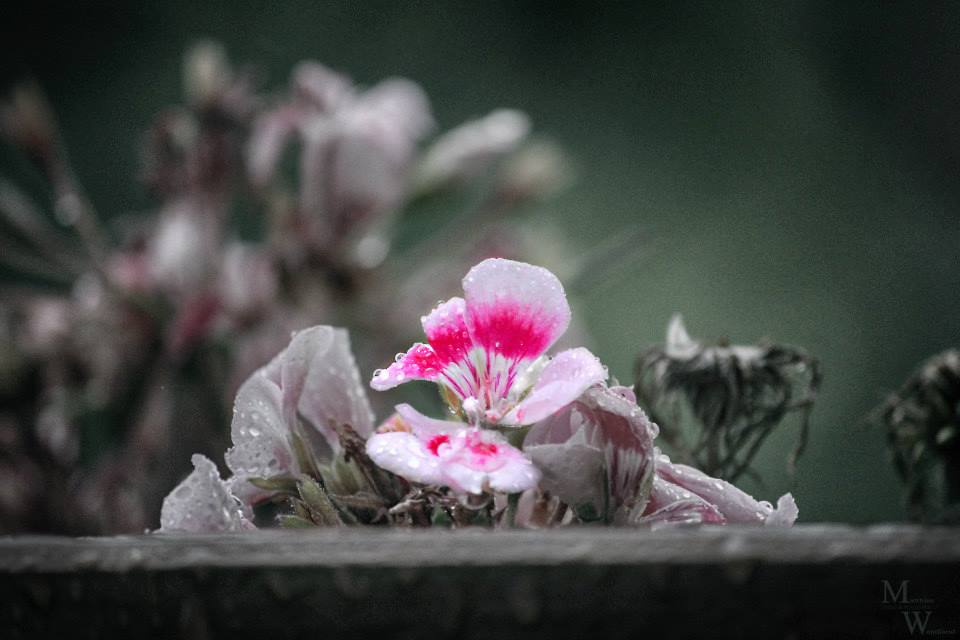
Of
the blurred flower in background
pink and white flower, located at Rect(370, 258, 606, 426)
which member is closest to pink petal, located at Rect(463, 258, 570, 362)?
pink and white flower, located at Rect(370, 258, 606, 426)

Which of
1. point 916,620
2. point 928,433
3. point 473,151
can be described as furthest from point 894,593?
point 473,151

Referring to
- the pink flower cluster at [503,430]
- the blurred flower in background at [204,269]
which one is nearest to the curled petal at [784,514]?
the pink flower cluster at [503,430]

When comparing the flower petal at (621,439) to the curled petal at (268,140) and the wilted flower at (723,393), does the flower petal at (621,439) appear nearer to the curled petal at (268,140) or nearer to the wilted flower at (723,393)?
the wilted flower at (723,393)

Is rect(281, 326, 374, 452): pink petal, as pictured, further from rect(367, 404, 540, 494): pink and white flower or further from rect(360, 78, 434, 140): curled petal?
rect(360, 78, 434, 140): curled petal

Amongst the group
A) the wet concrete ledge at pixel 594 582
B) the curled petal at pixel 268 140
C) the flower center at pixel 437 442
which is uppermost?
the curled petal at pixel 268 140

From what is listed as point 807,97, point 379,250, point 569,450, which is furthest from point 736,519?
point 807,97

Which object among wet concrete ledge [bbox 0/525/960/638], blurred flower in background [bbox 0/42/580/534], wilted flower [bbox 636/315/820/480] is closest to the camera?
wet concrete ledge [bbox 0/525/960/638]

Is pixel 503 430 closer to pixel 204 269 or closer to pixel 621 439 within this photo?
pixel 621 439
